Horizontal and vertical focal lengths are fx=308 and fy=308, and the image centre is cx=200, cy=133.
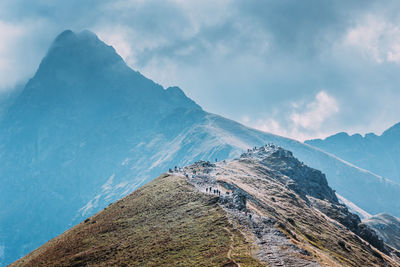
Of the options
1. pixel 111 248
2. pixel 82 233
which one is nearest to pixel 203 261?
pixel 111 248

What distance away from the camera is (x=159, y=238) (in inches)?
3258

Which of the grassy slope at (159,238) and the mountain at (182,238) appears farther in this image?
the grassy slope at (159,238)

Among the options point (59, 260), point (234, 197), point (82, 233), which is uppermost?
point (234, 197)

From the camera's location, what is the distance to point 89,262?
78812mm

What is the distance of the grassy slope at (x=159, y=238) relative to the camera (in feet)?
226

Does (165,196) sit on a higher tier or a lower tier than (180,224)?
higher

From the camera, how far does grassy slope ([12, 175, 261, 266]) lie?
6900cm

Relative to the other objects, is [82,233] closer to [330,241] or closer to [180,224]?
[180,224]

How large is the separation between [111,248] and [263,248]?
41.0 meters

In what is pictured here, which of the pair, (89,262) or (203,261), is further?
(89,262)

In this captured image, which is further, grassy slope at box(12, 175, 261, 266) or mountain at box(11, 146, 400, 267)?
grassy slope at box(12, 175, 261, 266)

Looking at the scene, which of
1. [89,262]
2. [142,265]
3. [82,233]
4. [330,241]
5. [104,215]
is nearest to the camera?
[142,265]

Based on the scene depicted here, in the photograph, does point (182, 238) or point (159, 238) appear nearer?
point (182, 238)

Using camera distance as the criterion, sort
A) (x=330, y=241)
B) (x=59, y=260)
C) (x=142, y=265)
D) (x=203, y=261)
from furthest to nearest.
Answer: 1. (x=330, y=241)
2. (x=59, y=260)
3. (x=142, y=265)
4. (x=203, y=261)
